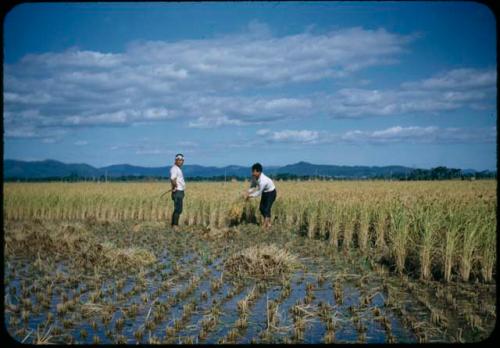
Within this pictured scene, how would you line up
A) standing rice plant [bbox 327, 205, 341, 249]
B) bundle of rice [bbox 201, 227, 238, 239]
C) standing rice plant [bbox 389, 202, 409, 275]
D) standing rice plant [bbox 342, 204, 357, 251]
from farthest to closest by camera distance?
bundle of rice [bbox 201, 227, 238, 239], standing rice plant [bbox 327, 205, 341, 249], standing rice plant [bbox 342, 204, 357, 251], standing rice plant [bbox 389, 202, 409, 275]

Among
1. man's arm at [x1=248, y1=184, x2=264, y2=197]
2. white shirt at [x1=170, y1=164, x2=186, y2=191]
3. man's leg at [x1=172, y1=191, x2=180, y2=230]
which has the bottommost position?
man's leg at [x1=172, y1=191, x2=180, y2=230]

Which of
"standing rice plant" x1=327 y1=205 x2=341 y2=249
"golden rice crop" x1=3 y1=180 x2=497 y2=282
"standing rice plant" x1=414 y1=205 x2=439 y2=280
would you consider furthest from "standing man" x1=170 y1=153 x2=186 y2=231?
"standing rice plant" x1=414 y1=205 x2=439 y2=280

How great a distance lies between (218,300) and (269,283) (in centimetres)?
121

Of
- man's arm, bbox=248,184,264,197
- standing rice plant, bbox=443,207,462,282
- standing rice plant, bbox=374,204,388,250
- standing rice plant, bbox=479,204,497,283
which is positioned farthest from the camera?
man's arm, bbox=248,184,264,197

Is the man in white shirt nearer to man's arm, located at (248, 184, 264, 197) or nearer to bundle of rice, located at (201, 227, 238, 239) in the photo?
man's arm, located at (248, 184, 264, 197)

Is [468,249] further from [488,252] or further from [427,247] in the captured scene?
[427,247]

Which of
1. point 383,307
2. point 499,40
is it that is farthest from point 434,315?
point 499,40

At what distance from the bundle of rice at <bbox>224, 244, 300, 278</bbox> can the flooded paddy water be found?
0.06 meters

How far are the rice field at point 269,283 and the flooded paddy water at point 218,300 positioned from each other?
0.02m

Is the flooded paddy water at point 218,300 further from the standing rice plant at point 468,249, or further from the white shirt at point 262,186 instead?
the white shirt at point 262,186

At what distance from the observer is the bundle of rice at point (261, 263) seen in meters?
7.52

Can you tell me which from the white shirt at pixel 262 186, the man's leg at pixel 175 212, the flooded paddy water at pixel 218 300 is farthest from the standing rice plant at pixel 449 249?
the man's leg at pixel 175 212

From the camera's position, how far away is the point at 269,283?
23.0ft

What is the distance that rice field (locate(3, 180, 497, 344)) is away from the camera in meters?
4.84
